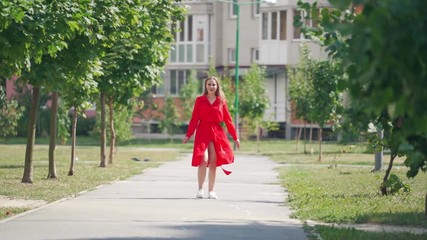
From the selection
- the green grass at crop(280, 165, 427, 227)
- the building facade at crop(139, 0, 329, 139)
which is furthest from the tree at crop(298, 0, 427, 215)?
the building facade at crop(139, 0, 329, 139)

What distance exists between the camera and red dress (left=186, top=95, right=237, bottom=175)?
17.7 metres

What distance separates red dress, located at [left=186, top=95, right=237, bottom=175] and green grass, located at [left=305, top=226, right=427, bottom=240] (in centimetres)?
545

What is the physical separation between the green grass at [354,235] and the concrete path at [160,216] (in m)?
0.21

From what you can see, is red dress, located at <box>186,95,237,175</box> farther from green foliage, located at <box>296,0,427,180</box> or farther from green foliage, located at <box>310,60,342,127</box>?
green foliage, located at <box>310,60,342,127</box>

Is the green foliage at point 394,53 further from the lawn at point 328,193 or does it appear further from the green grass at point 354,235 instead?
the lawn at point 328,193

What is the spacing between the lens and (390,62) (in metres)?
5.86

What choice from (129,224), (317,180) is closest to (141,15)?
(317,180)

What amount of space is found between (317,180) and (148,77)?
21.2 feet

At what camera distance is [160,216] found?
1394 cm

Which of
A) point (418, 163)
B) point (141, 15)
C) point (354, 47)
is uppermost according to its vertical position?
point (141, 15)

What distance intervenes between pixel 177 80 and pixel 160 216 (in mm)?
55958

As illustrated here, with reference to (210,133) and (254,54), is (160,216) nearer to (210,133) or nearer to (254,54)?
(210,133)

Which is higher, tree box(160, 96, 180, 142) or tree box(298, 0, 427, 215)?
tree box(160, 96, 180, 142)

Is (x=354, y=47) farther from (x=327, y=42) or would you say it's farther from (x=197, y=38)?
(x=197, y=38)
